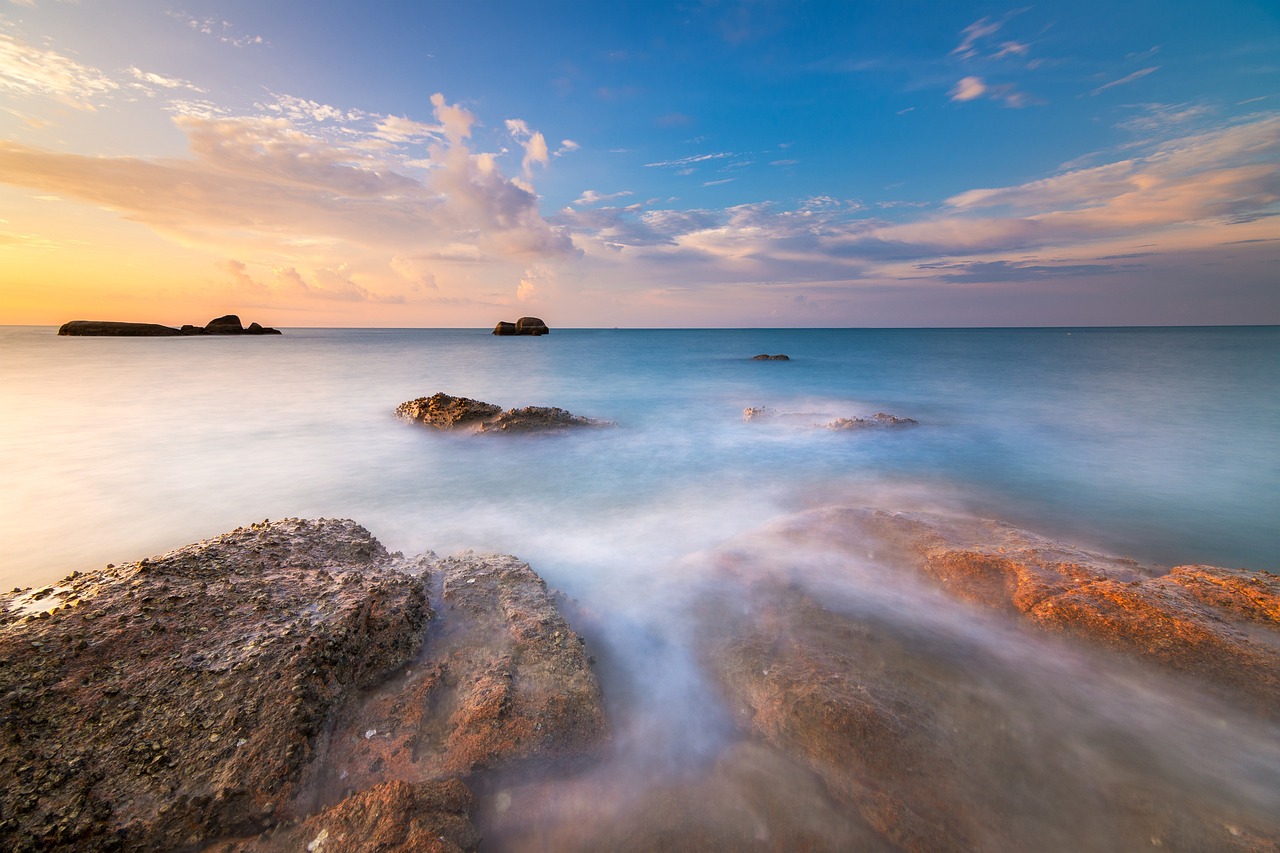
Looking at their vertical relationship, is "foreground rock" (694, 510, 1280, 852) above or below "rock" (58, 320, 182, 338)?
below

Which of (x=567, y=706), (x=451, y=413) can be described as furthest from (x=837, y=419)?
(x=567, y=706)

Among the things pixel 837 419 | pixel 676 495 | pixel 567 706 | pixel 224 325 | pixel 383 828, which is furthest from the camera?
pixel 224 325

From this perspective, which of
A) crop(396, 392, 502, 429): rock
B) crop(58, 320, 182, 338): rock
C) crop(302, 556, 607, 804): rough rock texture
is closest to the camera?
crop(302, 556, 607, 804): rough rock texture

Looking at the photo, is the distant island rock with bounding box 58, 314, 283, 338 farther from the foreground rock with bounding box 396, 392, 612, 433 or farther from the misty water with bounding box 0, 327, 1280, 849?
the foreground rock with bounding box 396, 392, 612, 433

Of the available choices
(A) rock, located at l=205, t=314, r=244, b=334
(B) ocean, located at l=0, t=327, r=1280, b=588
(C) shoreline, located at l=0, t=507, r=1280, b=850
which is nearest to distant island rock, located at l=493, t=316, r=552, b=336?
(A) rock, located at l=205, t=314, r=244, b=334

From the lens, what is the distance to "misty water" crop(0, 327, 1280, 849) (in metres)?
3.49

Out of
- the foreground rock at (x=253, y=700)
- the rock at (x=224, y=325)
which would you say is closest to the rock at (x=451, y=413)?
the foreground rock at (x=253, y=700)

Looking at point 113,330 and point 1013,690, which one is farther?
point 113,330

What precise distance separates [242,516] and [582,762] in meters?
6.44

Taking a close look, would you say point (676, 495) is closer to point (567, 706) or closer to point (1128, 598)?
point (567, 706)

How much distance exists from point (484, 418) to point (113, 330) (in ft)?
286

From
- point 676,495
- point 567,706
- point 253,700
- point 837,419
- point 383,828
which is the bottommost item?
point 676,495

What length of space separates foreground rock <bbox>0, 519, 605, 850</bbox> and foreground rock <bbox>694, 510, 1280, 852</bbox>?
5.32 ft

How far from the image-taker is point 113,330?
215ft
